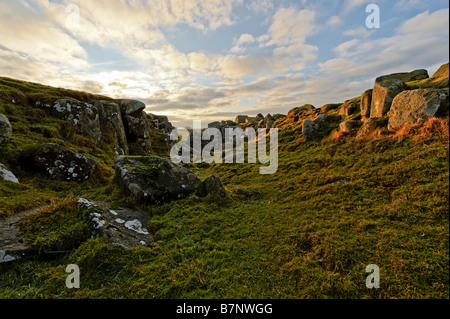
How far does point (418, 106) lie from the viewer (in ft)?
34.0

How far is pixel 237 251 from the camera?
6.29 metres

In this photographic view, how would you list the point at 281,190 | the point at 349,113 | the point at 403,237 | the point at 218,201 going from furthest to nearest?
the point at 349,113, the point at 281,190, the point at 218,201, the point at 403,237

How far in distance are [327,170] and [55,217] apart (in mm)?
14378

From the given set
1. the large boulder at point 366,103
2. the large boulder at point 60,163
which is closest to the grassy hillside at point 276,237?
the large boulder at point 60,163

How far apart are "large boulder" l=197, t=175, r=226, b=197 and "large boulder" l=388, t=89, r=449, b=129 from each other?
39.1 feet

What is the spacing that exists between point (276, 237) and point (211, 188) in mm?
5292

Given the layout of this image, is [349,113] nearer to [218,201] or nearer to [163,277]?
[218,201]

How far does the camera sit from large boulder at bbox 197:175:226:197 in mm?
11219

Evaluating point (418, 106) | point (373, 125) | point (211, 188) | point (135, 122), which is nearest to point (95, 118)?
point (135, 122)

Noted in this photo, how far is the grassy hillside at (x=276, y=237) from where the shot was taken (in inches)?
177

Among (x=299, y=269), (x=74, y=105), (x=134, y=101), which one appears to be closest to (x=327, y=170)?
(x=299, y=269)

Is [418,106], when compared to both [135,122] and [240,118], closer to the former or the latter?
[135,122]

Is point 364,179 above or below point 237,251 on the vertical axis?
above

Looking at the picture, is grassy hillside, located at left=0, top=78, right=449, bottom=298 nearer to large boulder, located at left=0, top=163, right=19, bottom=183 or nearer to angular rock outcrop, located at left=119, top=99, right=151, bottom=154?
large boulder, located at left=0, top=163, right=19, bottom=183
